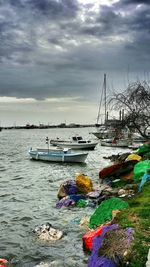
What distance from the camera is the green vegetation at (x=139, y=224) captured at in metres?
6.99

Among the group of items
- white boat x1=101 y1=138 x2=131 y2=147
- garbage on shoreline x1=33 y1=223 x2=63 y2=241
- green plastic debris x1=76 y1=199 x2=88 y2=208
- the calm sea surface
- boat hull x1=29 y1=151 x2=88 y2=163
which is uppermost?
white boat x1=101 y1=138 x2=131 y2=147

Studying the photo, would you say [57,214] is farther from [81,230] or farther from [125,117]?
[125,117]

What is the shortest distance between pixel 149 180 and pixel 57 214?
3.69 m

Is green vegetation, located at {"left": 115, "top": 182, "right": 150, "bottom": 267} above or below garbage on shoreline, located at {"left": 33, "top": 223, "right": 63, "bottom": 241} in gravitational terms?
above

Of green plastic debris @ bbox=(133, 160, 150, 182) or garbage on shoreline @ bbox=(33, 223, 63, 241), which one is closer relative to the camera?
garbage on shoreline @ bbox=(33, 223, 63, 241)

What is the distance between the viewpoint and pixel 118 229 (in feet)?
26.8

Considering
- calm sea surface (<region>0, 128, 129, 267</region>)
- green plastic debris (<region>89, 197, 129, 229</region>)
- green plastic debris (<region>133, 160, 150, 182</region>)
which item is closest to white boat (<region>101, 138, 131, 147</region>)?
calm sea surface (<region>0, 128, 129, 267</region>)

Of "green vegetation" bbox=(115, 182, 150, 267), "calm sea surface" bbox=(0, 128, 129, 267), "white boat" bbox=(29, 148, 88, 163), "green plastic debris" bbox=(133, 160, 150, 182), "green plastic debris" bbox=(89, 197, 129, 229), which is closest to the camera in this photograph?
"green vegetation" bbox=(115, 182, 150, 267)

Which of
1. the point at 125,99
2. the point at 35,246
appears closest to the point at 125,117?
the point at 125,99

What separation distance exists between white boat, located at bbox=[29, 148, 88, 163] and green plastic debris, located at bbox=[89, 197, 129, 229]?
908 inches

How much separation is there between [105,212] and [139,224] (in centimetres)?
252

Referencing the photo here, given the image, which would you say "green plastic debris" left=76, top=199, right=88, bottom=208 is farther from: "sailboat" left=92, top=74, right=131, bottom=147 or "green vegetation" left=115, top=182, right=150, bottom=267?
→ "sailboat" left=92, top=74, right=131, bottom=147

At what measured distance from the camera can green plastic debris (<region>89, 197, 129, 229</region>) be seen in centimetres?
1077

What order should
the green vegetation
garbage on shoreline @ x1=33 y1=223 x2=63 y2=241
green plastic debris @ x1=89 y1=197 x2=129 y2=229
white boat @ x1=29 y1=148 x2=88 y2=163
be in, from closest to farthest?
the green vegetation → green plastic debris @ x1=89 y1=197 x2=129 y2=229 → garbage on shoreline @ x1=33 y1=223 x2=63 y2=241 → white boat @ x1=29 y1=148 x2=88 y2=163
